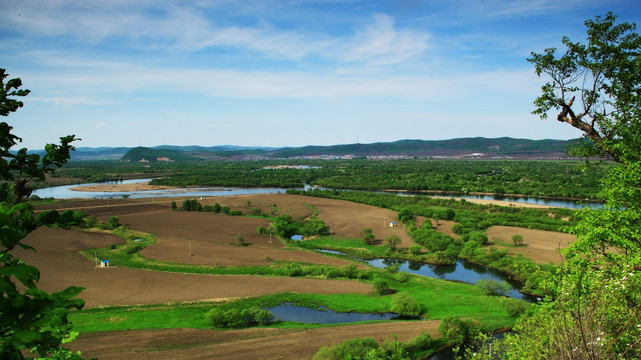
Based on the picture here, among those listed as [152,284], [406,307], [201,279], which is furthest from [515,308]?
[152,284]

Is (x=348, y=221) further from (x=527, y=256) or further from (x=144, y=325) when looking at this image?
(x=144, y=325)

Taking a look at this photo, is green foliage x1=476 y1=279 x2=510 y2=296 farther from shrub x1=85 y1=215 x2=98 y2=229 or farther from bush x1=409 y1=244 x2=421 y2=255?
shrub x1=85 y1=215 x2=98 y2=229

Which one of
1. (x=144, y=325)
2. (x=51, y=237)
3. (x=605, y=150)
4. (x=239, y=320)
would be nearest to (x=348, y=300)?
(x=239, y=320)

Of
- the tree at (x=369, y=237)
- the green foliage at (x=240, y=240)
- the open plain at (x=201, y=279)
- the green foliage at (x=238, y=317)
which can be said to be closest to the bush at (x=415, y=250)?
the open plain at (x=201, y=279)

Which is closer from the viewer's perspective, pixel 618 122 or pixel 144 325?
pixel 618 122

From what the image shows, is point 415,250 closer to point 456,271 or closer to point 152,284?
point 456,271

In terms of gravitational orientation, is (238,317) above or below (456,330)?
above
